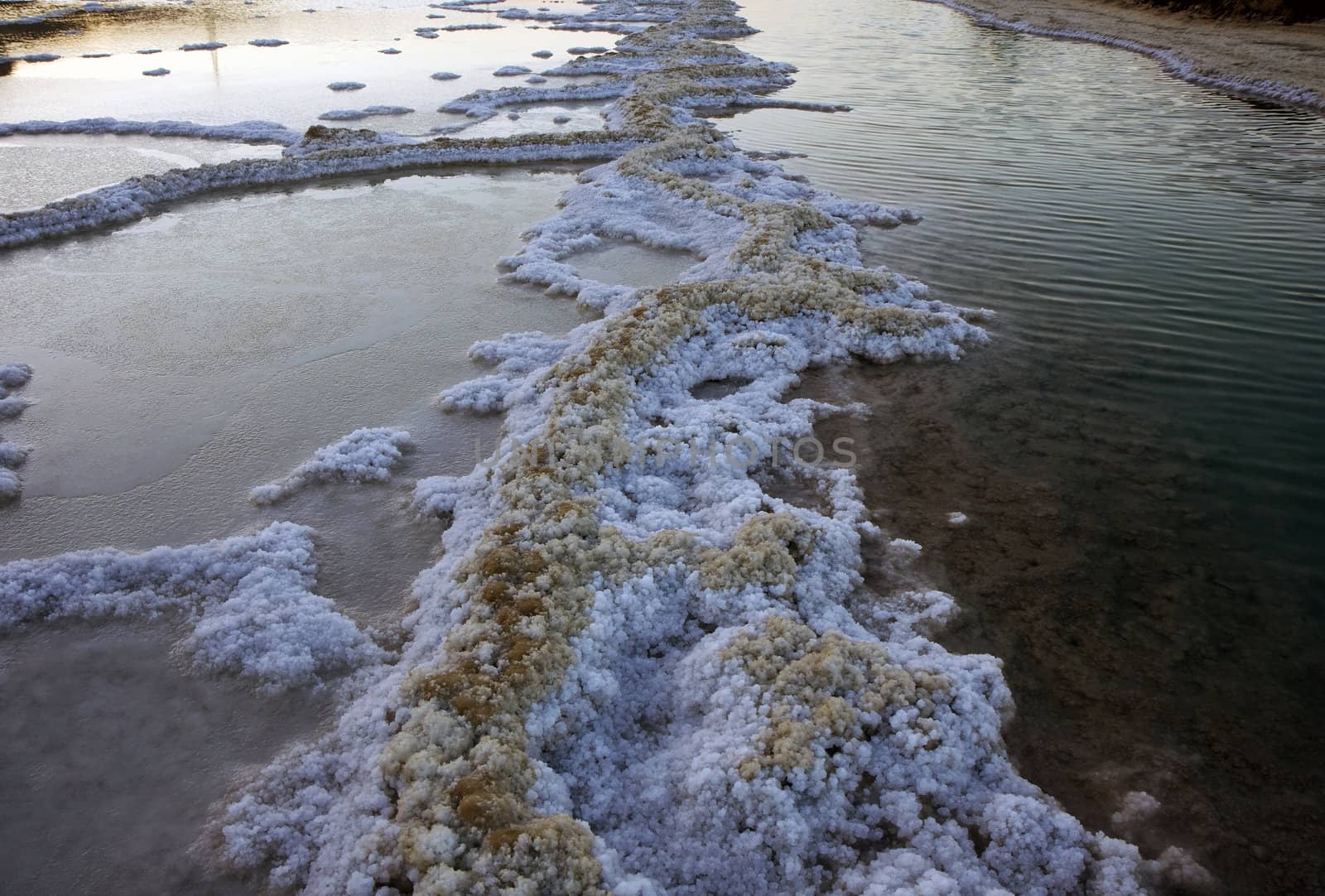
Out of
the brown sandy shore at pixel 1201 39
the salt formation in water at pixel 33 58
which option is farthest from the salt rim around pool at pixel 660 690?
the salt formation in water at pixel 33 58

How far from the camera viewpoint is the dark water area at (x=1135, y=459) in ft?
18.9

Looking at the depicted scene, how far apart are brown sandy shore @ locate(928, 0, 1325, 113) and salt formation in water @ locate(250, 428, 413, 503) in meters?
27.2

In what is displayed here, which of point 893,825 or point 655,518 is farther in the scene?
point 655,518

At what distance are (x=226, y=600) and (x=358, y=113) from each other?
2275 centimetres

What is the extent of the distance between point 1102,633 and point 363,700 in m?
5.97

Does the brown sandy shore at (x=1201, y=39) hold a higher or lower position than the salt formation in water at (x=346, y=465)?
higher

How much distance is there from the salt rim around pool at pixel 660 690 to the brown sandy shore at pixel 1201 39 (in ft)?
73.8

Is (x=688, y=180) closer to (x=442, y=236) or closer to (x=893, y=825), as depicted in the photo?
(x=442, y=236)

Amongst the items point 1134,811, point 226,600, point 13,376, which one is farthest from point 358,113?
point 1134,811

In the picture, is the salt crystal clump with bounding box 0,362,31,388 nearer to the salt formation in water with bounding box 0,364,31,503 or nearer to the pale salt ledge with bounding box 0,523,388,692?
the salt formation in water with bounding box 0,364,31,503

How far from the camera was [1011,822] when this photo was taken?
5.17 m

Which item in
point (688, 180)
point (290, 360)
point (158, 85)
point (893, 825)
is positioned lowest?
point (893, 825)

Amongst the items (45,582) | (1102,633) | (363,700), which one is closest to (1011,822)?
(1102,633)

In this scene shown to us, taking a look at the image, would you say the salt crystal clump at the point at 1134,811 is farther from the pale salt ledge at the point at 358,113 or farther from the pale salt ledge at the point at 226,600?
the pale salt ledge at the point at 358,113
